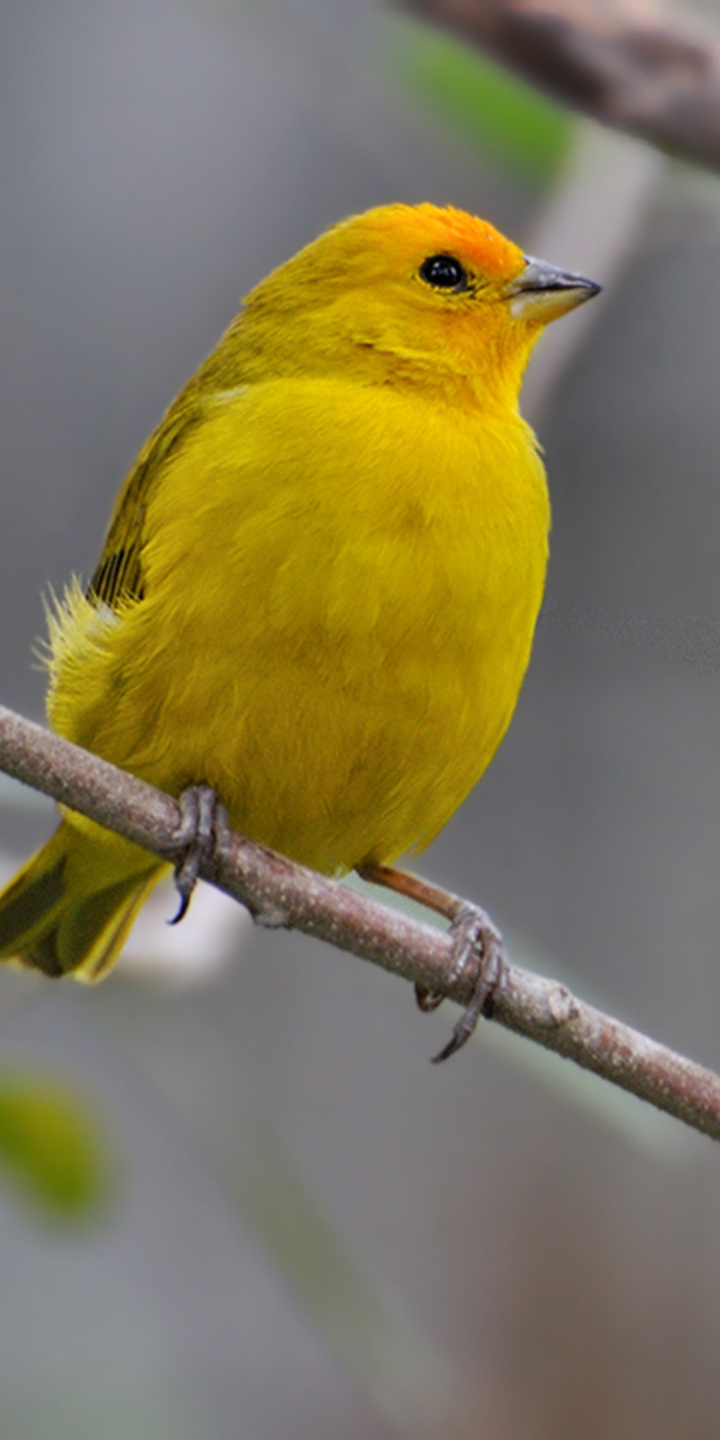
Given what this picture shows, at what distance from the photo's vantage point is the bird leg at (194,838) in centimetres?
288

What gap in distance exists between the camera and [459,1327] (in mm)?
5270

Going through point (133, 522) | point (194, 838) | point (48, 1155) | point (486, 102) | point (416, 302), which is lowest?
point (48, 1155)

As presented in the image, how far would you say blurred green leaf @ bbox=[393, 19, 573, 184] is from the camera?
3506 millimetres

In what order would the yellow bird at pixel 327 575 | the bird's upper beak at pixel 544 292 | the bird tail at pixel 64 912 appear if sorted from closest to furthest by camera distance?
the yellow bird at pixel 327 575 < the bird's upper beak at pixel 544 292 < the bird tail at pixel 64 912

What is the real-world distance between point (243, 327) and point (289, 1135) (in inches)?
107

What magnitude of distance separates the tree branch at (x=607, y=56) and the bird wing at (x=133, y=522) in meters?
0.92

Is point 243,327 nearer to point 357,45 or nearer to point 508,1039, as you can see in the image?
point 357,45

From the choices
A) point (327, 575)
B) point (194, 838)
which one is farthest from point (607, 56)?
point (194, 838)

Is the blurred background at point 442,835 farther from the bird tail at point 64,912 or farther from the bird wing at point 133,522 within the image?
the bird wing at point 133,522

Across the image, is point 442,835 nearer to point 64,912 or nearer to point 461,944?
point 64,912

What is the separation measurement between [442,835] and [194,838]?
2.78m

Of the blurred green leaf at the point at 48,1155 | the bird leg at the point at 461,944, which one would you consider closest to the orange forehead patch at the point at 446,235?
the bird leg at the point at 461,944

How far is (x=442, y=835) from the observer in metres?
5.63

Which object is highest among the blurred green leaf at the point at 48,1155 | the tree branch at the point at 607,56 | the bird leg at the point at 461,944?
the tree branch at the point at 607,56
